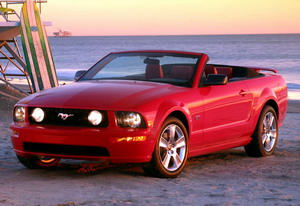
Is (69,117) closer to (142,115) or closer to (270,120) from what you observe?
(142,115)

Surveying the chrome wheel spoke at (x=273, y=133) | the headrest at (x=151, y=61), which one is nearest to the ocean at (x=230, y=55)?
the chrome wheel spoke at (x=273, y=133)

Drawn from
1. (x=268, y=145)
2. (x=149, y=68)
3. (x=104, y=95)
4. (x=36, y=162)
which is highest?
(x=149, y=68)

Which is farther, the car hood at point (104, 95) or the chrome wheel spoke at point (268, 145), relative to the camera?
the chrome wheel spoke at point (268, 145)

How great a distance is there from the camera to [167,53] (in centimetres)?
844

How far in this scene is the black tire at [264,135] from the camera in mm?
9016

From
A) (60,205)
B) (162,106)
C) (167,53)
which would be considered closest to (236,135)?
(167,53)

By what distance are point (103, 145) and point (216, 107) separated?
1.77m

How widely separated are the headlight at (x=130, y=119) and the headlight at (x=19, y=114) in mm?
1054

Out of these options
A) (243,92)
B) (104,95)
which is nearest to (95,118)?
(104,95)

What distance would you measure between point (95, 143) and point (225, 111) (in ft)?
6.73

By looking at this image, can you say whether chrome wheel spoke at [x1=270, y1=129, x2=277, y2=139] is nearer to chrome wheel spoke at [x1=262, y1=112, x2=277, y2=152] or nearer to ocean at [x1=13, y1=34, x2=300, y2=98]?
chrome wheel spoke at [x1=262, y1=112, x2=277, y2=152]

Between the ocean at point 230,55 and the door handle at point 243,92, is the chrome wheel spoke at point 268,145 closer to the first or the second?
the door handle at point 243,92

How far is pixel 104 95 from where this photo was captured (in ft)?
23.2

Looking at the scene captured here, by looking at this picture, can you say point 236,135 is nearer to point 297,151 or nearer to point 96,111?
point 297,151
